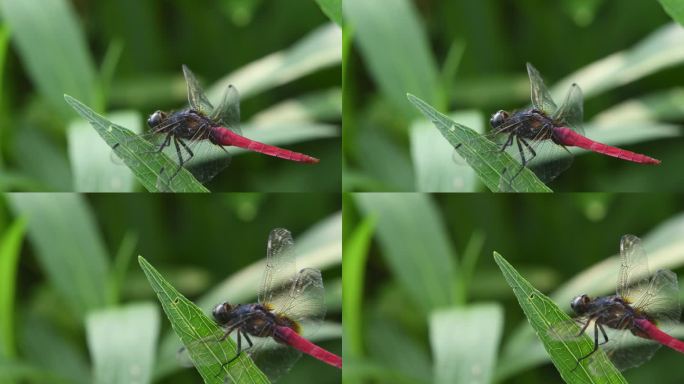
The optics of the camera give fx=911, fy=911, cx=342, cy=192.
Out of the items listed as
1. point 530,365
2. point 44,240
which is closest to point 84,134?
point 44,240

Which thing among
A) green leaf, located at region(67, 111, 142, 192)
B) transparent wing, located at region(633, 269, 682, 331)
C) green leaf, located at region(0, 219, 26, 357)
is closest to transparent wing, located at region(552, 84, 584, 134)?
transparent wing, located at region(633, 269, 682, 331)

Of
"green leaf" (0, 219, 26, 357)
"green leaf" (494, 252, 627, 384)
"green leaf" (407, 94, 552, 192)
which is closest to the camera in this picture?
"green leaf" (494, 252, 627, 384)

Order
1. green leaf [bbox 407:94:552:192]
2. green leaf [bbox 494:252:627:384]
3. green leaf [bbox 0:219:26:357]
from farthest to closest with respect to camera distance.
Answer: green leaf [bbox 0:219:26:357] < green leaf [bbox 407:94:552:192] < green leaf [bbox 494:252:627:384]

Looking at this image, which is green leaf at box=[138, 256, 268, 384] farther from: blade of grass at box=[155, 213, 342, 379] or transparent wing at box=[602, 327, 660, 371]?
transparent wing at box=[602, 327, 660, 371]

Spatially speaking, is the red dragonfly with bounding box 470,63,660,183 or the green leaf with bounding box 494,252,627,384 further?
the red dragonfly with bounding box 470,63,660,183

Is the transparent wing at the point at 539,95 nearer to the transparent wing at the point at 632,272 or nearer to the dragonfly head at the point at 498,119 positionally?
the dragonfly head at the point at 498,119

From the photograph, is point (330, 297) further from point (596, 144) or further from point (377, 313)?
point (596, 144)

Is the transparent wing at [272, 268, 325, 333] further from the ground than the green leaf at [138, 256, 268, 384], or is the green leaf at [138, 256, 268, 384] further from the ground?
the transparent wing at [272, 268, 325, 333]
